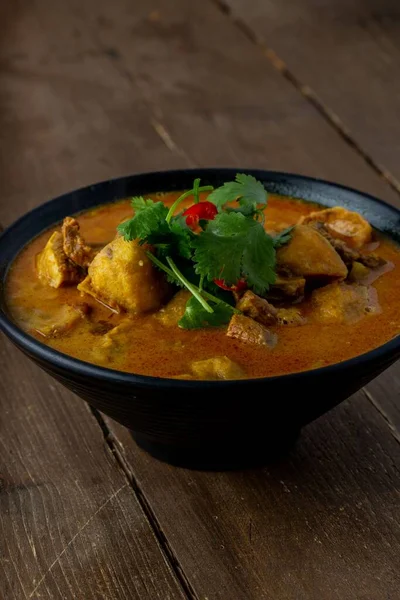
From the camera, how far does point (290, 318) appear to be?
2.19m

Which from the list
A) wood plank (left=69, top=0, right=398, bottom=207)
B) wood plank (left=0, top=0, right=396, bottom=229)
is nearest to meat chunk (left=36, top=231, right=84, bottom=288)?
wood plank (left=0, top=0, right=396, bottom=229)

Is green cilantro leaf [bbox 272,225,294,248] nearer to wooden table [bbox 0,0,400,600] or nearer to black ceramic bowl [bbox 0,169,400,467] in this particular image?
black ceramic bowl [bbox 0,169,400,467]

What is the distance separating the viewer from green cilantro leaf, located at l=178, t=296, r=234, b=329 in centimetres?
216

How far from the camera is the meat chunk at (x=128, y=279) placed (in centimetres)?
220

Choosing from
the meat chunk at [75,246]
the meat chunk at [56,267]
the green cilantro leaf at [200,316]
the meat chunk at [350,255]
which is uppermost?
the meat chunk at [350,255]

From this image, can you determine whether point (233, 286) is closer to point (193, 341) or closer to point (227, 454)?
point (193, 341)

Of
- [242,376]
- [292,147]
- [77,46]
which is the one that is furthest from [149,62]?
[242,376]

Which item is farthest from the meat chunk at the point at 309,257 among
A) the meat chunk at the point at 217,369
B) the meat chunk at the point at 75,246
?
the meat chunk at the point at 75,246

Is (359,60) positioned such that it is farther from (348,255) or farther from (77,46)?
(348,255)

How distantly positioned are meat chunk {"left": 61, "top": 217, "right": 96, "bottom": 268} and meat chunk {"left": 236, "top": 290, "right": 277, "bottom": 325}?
15.8 inches

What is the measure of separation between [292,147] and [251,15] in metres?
1.29

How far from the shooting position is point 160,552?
85.7 inches

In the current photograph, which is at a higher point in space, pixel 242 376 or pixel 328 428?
pixel 242 376

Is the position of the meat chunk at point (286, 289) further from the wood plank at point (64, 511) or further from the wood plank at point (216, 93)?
the wood plank at point (216, 93)
